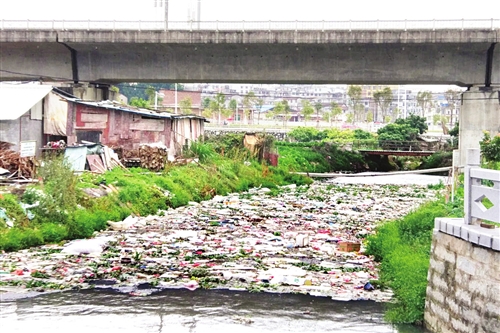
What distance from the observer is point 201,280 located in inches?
477

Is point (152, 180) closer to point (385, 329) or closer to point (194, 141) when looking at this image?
point (194, 141)

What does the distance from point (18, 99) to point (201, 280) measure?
12.7 m

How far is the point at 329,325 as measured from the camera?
393 inches

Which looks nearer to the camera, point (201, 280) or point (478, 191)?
point (478, 191)

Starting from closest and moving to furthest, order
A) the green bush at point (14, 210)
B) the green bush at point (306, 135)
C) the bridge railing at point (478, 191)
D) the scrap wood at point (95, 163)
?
the bridge railing at point (478, 191)
the green bush at point (14, 210)
the scrap wood at point (95, 163)
the green bush at point (306, 135)

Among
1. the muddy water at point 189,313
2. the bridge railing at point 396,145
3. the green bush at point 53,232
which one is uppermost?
the bridge railing at point 396,145

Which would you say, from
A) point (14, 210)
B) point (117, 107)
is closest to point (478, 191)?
point (14, 210)

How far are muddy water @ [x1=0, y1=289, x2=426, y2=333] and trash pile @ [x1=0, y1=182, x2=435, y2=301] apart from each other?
1.46ft

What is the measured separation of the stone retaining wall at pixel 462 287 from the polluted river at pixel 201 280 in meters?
1.05

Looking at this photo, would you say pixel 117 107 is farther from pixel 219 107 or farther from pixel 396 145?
pixel 219 107

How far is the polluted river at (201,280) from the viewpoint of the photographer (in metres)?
10.1

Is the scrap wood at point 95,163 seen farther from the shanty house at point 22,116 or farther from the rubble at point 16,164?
the rubble at point 16,164

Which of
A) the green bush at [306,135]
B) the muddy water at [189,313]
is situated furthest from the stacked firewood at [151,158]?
the green bush at [306,135]

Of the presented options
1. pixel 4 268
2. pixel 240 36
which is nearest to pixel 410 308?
pixel 4 268
